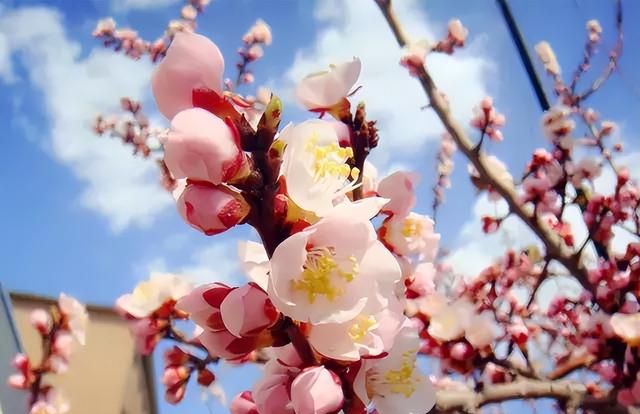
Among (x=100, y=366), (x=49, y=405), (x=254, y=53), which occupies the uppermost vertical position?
(x=254, y=53)

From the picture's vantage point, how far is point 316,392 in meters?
0.41

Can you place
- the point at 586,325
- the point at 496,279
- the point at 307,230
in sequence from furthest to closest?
the point at 496,279
the point at 586,325
the point at 307,230

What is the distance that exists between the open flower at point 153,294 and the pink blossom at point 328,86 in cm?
50

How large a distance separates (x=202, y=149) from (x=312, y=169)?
3.3 inches

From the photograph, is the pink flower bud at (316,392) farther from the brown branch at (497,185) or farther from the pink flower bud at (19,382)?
the pink flower bud at (19,382)

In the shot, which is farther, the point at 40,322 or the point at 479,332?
the point at 40,322

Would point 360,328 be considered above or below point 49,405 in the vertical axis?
above

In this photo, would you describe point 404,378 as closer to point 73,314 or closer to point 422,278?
point 422,278

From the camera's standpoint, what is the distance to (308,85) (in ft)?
1.82

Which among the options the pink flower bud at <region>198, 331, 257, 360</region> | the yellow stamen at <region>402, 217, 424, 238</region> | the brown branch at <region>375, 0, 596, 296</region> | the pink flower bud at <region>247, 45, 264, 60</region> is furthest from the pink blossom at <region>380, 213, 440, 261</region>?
the pink flower bud at <region>247, 45, 264, 60</region>

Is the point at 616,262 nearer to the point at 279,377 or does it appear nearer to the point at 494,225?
the point at 494,225

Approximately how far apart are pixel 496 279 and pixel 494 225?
0.20 metres

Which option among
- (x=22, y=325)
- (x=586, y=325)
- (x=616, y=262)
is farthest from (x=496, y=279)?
(x=22, y=325)

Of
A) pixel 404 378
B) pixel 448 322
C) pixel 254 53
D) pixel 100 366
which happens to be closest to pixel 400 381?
pixel 404 378
